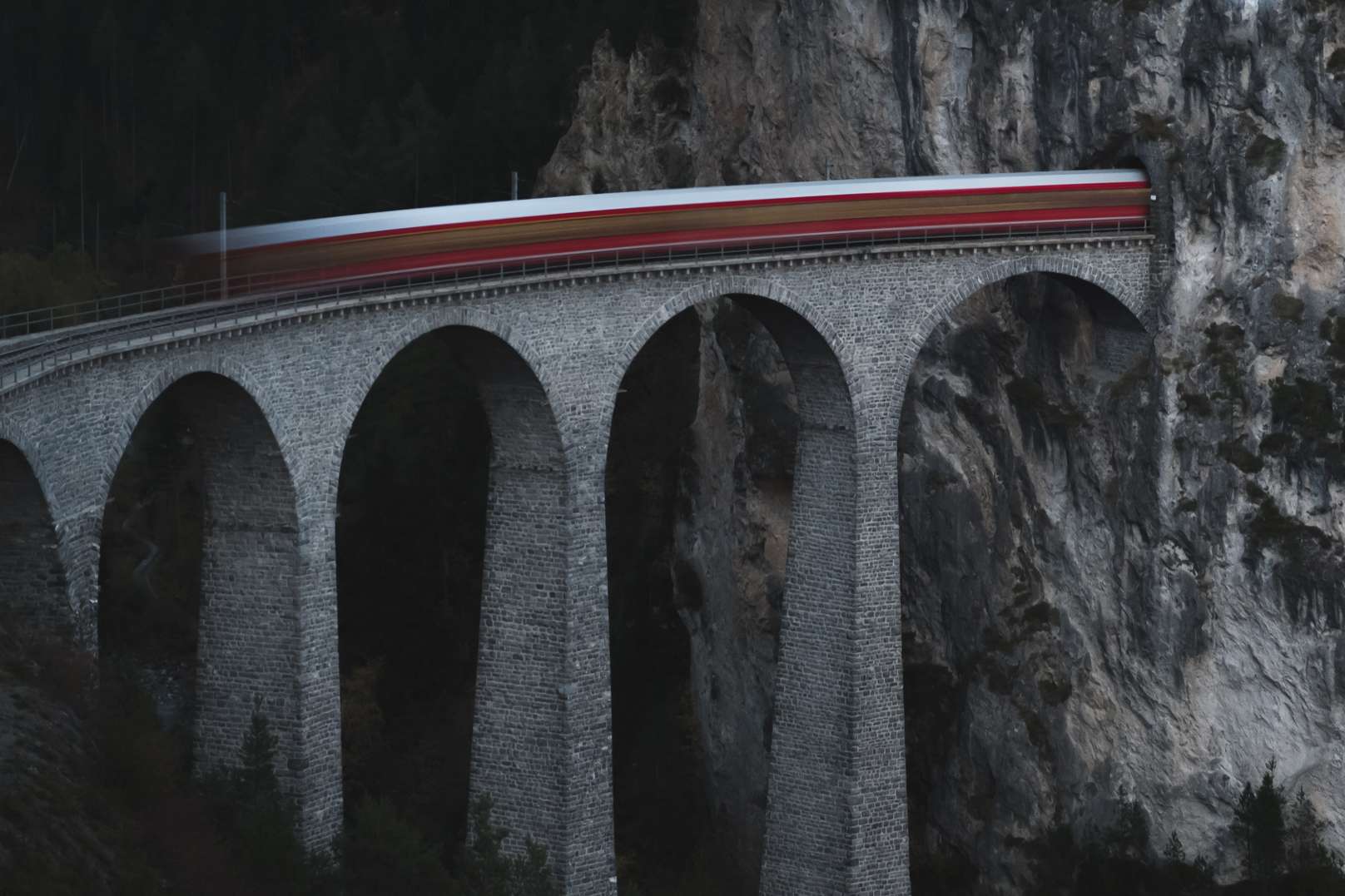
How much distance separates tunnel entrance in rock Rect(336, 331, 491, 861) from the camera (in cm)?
8112

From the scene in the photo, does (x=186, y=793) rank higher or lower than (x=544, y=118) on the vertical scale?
lower

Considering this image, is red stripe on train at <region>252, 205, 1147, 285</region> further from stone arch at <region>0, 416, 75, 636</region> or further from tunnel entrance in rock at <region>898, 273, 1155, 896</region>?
stone arch at <region>0, 416, 75, 636</region>

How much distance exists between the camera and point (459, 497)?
3553 inches

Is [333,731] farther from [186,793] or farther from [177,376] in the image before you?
[177,376]

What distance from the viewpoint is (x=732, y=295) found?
6412cm

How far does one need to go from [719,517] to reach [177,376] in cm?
3116

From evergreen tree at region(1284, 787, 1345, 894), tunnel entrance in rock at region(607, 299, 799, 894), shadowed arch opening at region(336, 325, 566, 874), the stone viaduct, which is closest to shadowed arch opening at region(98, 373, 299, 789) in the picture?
the stone viaduct

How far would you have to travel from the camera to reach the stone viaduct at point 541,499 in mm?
53156

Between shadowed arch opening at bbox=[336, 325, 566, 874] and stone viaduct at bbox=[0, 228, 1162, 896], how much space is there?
11 cm

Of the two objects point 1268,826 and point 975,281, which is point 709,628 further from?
point 1268,826

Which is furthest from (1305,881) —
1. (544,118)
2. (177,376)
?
(544,118)

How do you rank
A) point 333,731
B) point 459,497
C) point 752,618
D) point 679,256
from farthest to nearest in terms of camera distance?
point 459,497, point 752,618, point 679,256, point 333,731

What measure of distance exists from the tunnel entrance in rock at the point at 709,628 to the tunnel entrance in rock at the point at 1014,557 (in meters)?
5.23

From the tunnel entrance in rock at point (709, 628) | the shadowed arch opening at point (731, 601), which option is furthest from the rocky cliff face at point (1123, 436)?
the shadowed arch opening at point (731, 601)
